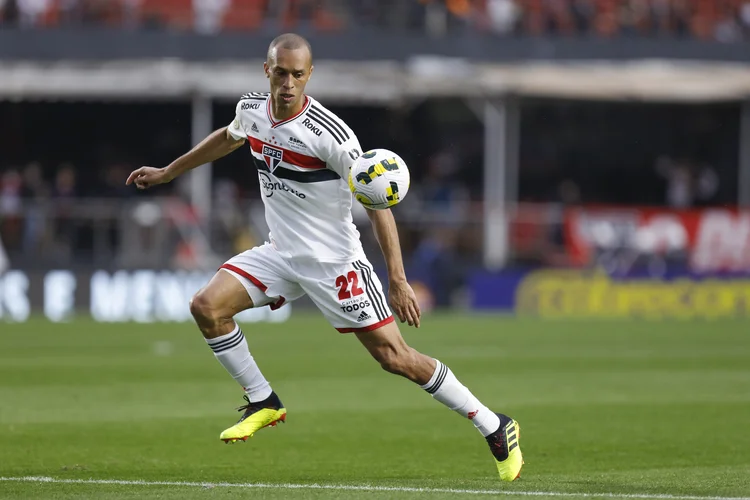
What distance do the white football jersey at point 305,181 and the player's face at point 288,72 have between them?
0.18 meters

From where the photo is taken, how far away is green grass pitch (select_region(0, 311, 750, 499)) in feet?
26.8

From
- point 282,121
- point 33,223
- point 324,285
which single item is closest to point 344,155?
point 282,121

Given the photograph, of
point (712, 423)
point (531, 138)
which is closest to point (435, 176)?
point (531, 138)

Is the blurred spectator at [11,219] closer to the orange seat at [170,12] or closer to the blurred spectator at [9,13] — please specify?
the blurred spectator at [9,13]

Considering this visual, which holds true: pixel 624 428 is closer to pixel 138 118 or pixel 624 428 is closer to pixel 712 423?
pixel 712 423

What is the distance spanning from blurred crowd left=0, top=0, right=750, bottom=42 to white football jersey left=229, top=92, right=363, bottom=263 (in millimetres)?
23632

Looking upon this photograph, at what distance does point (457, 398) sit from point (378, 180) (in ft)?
4.89

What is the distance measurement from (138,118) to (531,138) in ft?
34.2

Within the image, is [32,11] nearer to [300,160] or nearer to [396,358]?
[300,160]

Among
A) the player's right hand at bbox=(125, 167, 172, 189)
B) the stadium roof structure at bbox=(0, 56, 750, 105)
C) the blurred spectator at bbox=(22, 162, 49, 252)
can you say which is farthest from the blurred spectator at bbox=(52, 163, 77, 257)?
the player's right hand at bbox=(125, 167, 172, 189)

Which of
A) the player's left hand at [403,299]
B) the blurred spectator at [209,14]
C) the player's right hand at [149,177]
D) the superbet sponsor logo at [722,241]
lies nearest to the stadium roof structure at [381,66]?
the blurred spectator at [209,14]

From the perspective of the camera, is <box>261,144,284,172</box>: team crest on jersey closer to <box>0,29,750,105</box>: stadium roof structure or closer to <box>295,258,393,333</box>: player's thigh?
<box>295,258,393,333</box>: player's thigh

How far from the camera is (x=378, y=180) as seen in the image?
7.64 m

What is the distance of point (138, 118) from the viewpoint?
33.8 m
